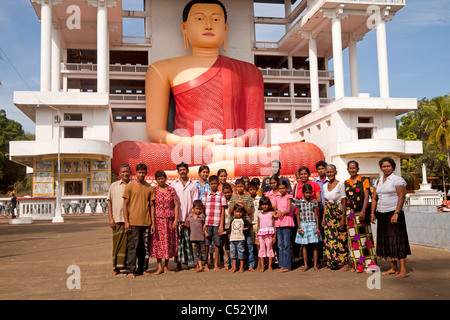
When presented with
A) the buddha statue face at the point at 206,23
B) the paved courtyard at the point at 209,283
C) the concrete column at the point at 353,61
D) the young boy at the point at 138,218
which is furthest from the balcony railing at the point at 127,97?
the young boy at the point at 138,218

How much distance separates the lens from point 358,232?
5.71m

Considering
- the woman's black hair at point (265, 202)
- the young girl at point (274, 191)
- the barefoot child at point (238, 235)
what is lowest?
the barefoot child at point (238, 235)

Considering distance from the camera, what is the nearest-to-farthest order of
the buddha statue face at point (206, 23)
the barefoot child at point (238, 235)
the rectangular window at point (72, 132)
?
the barefoot child at point (238, 235)
the buddha statue face at point (206, 23)
the rectangular window at point (72, 132)

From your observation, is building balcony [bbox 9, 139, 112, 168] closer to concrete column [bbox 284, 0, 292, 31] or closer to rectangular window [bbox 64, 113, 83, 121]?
rectangular window [bbox 64, 113, 83, 121]

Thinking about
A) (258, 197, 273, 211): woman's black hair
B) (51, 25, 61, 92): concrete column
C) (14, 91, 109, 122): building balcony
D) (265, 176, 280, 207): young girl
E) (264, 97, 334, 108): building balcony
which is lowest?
(258, 197, 273, 211): woman's black hair

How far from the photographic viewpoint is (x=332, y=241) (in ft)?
19.3

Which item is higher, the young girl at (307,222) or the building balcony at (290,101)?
the building balcony at (290,101)

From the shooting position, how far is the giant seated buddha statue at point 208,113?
1959 cm

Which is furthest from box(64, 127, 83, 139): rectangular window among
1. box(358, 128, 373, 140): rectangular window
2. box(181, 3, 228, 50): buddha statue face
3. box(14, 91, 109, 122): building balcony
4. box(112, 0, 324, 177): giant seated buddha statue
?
box(358, 128, 373, 140): rectangular window

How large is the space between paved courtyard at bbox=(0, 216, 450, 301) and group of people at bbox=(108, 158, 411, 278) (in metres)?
0.27

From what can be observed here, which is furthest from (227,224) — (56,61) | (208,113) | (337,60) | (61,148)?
(56,61)

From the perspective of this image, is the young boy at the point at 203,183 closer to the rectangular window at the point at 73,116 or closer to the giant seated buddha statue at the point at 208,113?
the giant seated buddha statue at the point at 208,113

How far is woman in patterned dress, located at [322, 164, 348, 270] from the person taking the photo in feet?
19.2

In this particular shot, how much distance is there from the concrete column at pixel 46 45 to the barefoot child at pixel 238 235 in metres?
17.3
